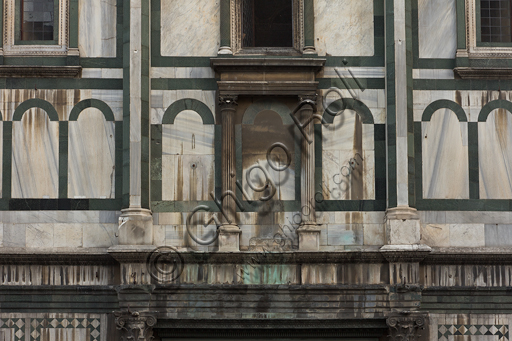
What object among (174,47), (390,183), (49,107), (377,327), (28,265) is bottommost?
(377,327)

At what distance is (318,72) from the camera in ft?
59.7

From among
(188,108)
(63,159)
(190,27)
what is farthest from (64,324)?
(190,27)

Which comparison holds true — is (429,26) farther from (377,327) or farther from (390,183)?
(377,327)

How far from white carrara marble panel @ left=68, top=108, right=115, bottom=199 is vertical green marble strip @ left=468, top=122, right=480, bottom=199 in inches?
264

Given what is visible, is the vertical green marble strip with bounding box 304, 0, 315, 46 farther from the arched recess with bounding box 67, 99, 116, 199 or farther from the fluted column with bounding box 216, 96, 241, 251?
the arched recess with bounding box 67, 99, 116, 199

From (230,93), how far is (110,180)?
2770 millimetres

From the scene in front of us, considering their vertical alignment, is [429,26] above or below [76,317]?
above

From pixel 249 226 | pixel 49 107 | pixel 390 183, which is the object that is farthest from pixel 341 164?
pixel 49 107

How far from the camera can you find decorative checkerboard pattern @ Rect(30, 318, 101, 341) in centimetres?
1742

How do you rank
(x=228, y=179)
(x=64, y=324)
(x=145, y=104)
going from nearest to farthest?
1. (x=64, y=324)
2. (x=228, y=179)
3. (x=145, y=104)

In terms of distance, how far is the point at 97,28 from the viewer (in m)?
18.4

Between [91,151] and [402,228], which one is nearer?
[402,228]
